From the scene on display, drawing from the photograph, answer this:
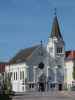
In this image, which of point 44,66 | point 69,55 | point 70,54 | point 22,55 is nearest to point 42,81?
point 44,66

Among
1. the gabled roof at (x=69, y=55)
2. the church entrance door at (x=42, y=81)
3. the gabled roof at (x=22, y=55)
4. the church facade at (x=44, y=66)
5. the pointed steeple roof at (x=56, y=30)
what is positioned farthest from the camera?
the gabled roof at (x=69, y=55)

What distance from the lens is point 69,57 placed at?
126m

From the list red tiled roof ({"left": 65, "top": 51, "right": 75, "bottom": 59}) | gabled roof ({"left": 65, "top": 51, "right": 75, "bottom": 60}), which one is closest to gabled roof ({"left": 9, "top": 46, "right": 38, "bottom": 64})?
gabled roof ({"left": 65, "top": 51, "right": 75, "bottom": 60})

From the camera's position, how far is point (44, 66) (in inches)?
4884

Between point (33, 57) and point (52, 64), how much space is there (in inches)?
217

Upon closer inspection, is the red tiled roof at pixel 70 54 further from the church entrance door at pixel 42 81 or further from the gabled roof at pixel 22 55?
the gabled roof at pixel 22 55

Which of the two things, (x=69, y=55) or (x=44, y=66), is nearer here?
(x=44, y=66)

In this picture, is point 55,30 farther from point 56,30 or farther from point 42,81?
point 42,81

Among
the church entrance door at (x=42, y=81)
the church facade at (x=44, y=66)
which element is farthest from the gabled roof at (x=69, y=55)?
the church entrance door at (x=42, y=81)

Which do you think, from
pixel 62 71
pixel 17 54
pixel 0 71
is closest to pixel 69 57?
pixel 62 71

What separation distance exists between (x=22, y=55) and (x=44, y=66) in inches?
326

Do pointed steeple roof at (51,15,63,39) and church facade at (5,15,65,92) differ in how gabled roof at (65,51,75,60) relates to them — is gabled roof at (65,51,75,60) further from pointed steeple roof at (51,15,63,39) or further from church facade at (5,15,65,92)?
pointed steeple roof at (51,15,63,39)

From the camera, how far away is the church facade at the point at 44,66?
12181 centimetres

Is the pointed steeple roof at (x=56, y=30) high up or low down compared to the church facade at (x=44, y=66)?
up
